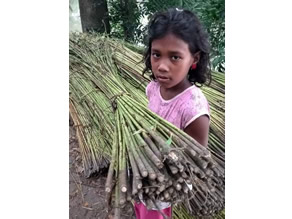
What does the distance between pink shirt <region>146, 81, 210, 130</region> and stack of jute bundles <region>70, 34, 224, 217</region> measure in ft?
0.08

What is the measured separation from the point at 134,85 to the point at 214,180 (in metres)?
0.35

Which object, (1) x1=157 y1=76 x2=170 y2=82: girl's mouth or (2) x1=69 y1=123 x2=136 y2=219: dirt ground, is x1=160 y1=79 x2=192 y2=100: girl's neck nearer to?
(1) x1=157 y1=76 x2=170 y2=82: girl's mouth

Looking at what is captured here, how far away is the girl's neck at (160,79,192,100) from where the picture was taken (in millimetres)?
908

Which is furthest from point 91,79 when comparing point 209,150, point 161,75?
point 209,150

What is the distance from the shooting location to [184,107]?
0.90 meters

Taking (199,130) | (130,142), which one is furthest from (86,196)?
(199,130)

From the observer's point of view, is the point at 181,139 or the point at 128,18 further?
the point at 128,18

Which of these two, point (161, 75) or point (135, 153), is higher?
point (161, 75)

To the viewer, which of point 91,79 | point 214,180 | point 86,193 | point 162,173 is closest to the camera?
point 162,173

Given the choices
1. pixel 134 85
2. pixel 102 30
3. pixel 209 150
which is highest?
pixel 102 30

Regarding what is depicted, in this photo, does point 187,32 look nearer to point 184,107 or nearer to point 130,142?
point 184,107

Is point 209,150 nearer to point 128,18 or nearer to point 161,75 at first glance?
point 161,75

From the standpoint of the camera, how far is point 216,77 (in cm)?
94

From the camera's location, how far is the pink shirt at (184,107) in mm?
892
